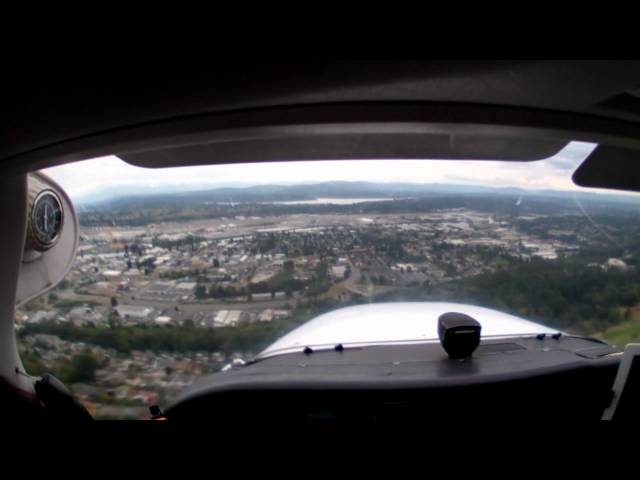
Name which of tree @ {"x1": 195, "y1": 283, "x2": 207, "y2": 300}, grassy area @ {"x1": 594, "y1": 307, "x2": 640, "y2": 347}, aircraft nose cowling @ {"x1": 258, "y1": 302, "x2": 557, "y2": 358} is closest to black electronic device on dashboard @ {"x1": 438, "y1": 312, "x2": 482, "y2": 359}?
aircraft nose cowling @ {"x1": 258, "y1": 302, "x2": 557, "y2": 358}

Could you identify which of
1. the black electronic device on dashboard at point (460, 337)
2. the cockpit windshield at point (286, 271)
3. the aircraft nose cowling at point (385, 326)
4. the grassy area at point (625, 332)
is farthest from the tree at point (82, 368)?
the grassy area at point (625, 332)

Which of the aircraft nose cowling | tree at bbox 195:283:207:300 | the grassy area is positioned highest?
tree at bbox 195:283:207:300

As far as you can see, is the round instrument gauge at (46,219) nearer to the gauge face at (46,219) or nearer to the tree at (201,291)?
the gauge face at (46,219)

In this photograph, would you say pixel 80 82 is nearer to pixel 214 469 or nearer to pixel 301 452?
pixel 214 469

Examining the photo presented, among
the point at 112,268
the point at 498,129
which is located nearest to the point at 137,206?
the point at 112,268

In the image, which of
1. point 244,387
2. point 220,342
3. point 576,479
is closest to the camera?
point 576,479

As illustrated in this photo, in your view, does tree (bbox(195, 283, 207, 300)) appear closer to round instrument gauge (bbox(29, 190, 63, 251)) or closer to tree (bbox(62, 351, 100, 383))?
tree (bbox(62, 351, 100, 383))
